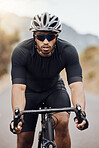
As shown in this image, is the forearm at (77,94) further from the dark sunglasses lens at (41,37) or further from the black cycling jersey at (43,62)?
the dark sunglasses lens at (41,37)

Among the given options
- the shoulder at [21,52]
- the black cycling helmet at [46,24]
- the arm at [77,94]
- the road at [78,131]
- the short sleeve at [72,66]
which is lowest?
the road at [78,131]

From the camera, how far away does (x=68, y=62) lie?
5.81ft

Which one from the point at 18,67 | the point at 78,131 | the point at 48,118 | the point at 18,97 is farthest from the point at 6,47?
the point at 48,118

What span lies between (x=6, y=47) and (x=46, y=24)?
18.7 feet

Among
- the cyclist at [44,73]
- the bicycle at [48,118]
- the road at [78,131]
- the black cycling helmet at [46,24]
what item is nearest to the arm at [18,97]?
the cyclist at [44,73]

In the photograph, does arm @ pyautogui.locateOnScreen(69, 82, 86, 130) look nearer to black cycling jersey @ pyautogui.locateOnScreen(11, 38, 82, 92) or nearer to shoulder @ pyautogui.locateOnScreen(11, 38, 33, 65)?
black cycling jersey @ pyautogui.locateOnScreen(11, 38, 82, 92)

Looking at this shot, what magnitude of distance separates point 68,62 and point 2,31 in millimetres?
5371

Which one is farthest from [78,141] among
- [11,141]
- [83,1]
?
[83,1]

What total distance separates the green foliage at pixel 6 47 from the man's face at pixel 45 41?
5541 mm

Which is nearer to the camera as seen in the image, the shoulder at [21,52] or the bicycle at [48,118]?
the bicycle at [48,118]

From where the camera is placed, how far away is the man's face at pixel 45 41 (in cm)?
167

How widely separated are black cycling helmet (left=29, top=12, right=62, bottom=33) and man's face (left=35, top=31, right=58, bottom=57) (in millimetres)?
39

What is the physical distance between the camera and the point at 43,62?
1.78 metres

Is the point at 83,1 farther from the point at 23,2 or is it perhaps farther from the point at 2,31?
the point at 2,31
